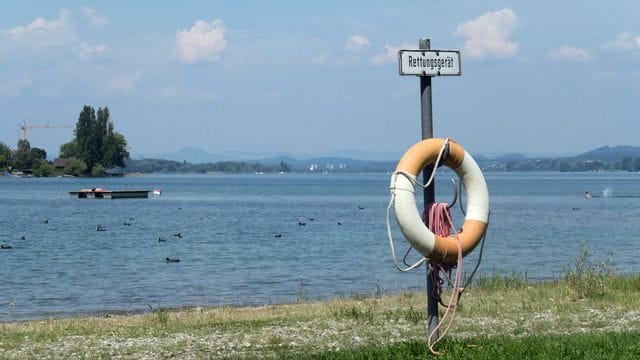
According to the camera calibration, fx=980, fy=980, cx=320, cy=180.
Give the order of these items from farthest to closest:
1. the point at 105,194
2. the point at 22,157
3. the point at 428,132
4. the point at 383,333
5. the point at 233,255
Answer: the point at 22,157
the point at 105,194
the point at 233,255
the point at 383,333
the point at 428,132

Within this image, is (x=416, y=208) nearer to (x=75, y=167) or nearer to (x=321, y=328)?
(x=321, y=328)

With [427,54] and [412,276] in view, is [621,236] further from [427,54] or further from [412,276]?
[427,54]

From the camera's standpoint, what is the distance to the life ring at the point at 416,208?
27.6ft

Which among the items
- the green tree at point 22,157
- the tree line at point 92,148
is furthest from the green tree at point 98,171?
the green tree at point 22,157

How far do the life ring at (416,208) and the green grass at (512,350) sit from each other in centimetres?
91

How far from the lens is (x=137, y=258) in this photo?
34.3 meters

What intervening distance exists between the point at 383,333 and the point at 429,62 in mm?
4432

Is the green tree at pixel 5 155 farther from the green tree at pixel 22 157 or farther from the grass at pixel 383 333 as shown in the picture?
the grass at pixel 383 333

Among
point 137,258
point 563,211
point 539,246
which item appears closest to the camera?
point 137,258

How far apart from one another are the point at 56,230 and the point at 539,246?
25266 millimetres

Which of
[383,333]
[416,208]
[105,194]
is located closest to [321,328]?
[383,333]

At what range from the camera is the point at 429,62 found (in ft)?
28.6

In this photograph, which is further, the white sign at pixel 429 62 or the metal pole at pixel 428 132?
A: the metal pole at pixel 428 132

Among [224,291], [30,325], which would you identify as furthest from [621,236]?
[30,325]
